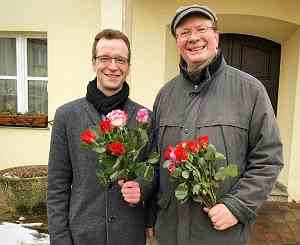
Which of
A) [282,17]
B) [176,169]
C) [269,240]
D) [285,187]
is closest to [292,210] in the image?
[285,187]

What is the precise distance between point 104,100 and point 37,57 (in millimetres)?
4260

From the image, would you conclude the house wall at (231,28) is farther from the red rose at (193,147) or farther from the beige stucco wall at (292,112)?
the red rose at (193,147)

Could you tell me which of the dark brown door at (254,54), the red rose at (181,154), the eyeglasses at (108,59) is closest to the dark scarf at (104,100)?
the eyeglasses at (108,59)

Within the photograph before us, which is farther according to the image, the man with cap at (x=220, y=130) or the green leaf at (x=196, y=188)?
the man with cap at (x=220, y=130)

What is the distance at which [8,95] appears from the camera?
569 cm

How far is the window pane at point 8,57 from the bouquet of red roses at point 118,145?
470cm

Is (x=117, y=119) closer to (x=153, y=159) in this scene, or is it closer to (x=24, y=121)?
(x=153, y=159)

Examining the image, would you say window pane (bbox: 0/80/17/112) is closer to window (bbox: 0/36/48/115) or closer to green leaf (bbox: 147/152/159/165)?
window (bbox: 0/36/48/115)

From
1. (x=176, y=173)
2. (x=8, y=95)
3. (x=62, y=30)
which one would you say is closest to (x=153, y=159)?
(x=176, y=173)

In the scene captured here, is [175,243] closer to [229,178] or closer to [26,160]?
[229,178]

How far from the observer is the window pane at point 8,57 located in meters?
5.61

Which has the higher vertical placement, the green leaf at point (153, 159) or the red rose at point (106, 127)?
the red rose at point (106, 127)

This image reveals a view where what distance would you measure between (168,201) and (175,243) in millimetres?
221

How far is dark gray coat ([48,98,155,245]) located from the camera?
1716 millimetres
